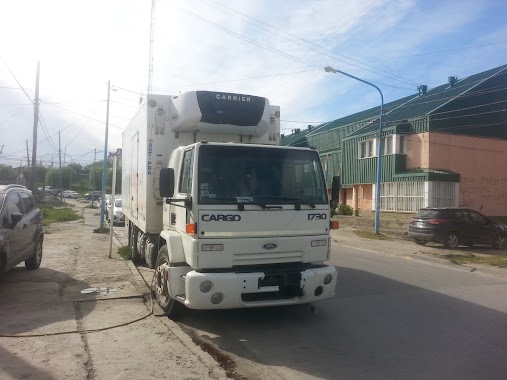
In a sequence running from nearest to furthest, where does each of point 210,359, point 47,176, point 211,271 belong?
point 210,359 < point 211,271 < point 47,176

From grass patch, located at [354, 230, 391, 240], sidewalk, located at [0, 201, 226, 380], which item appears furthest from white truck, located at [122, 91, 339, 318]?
grass patch, located at [354, 230, 391, 240]

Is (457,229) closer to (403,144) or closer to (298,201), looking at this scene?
(298,201)

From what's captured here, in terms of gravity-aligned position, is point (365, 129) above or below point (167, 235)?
above

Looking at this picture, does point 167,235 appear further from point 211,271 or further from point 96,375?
point 96,375

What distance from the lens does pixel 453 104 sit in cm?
2977

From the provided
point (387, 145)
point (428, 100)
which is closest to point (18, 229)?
point (387, 145)

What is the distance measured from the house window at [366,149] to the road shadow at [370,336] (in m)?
26.0

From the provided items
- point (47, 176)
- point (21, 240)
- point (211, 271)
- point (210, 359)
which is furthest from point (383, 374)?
point (47, 176)

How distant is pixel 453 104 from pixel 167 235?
27.3m

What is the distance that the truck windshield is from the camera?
6328mm

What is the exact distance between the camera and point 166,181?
6.45m

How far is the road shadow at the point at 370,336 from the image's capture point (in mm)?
5082

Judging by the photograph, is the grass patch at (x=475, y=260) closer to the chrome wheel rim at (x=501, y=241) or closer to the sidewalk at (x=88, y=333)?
the chrome wheel rim at (x=501, y=241)

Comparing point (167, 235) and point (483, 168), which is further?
point (483, 168)
